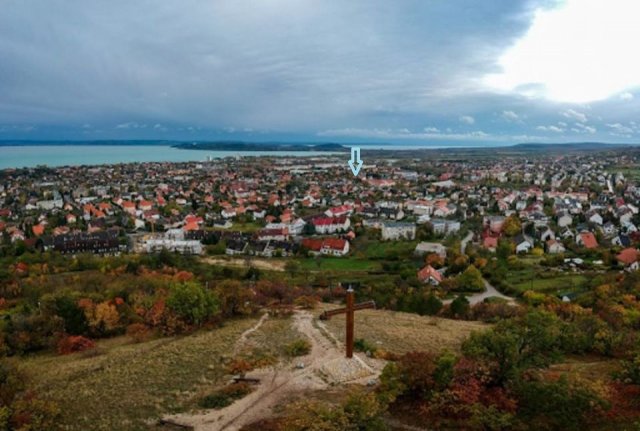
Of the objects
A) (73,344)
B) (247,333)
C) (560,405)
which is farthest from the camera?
(247,333)

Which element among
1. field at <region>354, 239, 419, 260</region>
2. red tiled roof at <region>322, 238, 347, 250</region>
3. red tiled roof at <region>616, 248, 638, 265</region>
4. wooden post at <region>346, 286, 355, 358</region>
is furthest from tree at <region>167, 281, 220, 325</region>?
red tiled roof at <region>616, 248, 638, 265</region>

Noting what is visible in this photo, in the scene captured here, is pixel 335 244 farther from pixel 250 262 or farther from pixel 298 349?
pixel 298 349

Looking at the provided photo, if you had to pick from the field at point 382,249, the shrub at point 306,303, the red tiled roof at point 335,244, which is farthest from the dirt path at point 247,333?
the red tiled roof at point 335,244

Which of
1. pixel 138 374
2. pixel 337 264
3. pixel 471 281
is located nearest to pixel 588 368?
pixel 138 374

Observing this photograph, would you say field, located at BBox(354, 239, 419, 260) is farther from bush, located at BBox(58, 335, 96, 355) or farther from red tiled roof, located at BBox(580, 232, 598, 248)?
bush, located at BBox(58, 335, 96, 355)

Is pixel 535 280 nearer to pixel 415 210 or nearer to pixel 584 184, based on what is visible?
pixel 415 210
